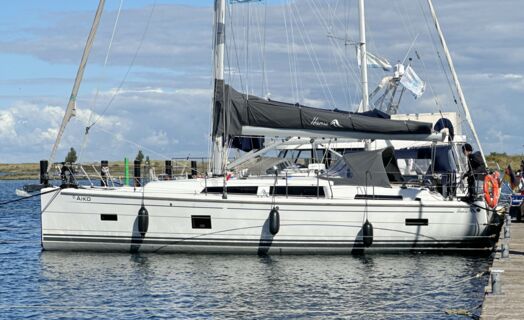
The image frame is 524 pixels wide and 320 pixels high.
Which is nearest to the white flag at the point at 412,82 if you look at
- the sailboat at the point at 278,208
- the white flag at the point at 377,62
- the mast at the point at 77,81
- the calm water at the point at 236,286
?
the white flag at the point at 377,62

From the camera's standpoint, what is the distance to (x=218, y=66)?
Answer: 26.0 m

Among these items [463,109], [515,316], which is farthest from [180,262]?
[515,316]

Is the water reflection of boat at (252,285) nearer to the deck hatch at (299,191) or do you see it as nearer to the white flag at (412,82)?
the deck hatch at (299,191)

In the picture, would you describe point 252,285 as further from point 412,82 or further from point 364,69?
point 412,82

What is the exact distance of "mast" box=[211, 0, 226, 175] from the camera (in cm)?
2594

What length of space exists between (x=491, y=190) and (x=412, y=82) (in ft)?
36.6

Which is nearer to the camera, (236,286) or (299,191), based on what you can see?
(236,286)

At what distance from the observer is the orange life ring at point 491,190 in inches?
1000

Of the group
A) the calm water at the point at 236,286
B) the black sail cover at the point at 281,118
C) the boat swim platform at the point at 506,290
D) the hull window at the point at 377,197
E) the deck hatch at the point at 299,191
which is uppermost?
the black sail cover at the point at 281,118

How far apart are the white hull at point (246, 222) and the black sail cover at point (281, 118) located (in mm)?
1668

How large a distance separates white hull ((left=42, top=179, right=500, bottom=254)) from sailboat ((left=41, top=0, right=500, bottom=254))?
0.09ft

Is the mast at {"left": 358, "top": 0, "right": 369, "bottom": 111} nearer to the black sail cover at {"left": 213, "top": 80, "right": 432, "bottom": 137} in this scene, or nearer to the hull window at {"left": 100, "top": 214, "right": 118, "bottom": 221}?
the black sail cover at {"left": 213, "top": 80, "right": 432, "bottom": 137}

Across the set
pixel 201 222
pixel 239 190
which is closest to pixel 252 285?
pixel 201 222

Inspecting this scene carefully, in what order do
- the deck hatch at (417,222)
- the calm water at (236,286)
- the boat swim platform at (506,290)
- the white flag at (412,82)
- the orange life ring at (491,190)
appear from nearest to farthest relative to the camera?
the boat swim platform at (506,290), the calm water at (236,286), the deck hatch at (417,222), the orange life ring at (491,190), the white flag at (412,82)
